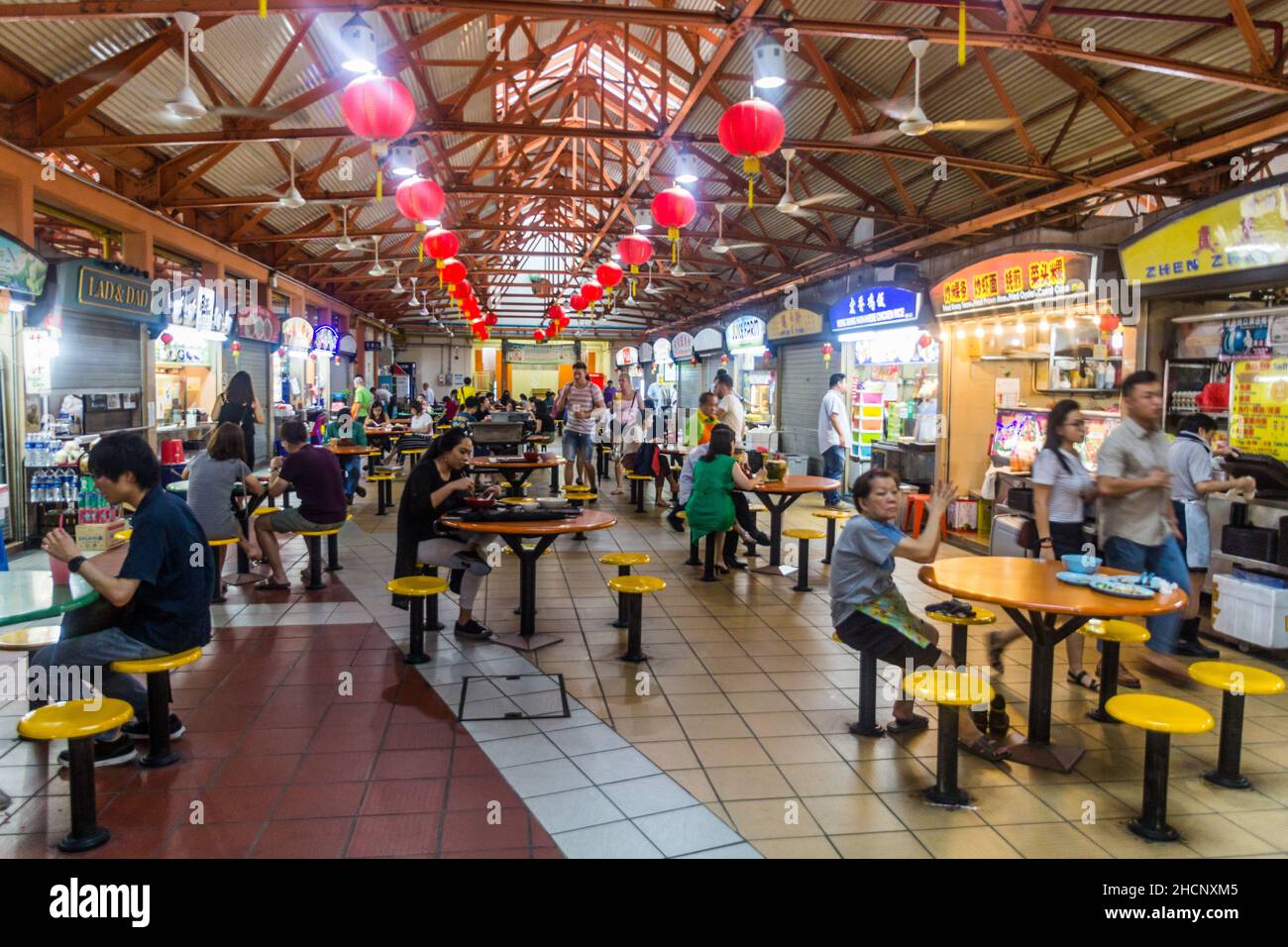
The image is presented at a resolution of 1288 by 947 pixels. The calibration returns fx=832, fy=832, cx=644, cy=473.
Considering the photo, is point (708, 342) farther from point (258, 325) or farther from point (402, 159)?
point (402, 159)

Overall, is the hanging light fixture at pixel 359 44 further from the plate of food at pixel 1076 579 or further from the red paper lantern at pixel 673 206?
Result: the plate of food at pixel 1076 579

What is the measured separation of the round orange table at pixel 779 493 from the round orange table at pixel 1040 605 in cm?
313

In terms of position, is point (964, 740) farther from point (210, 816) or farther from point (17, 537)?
point (17, 537)

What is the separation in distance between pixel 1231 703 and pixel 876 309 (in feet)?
28.5

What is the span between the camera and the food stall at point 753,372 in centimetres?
1716

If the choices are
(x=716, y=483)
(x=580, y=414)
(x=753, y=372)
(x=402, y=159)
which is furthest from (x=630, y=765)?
(x=753, y=372)

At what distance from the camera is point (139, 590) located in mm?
3684

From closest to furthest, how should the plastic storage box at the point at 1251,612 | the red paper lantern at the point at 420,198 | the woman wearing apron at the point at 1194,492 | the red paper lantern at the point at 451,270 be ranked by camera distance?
the plastic storage box at the point at 1251,612 → the woman wearing apron at the point at 1194,492 → the red paper lantern at the point at 420,198 → the red paper lantern at the point at 451,270

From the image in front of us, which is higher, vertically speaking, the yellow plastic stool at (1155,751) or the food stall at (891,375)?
the food stall at (891,375)

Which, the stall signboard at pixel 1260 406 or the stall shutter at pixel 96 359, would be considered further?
the stall shutter at pixel 96 359

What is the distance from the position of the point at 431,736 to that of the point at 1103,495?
3848 mm

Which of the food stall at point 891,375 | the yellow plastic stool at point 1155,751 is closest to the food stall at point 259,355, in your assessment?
the food stall at point 891,375

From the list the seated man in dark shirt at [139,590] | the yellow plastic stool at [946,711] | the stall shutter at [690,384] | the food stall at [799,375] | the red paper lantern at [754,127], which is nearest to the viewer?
the yellow plastic stool at [946,711]
